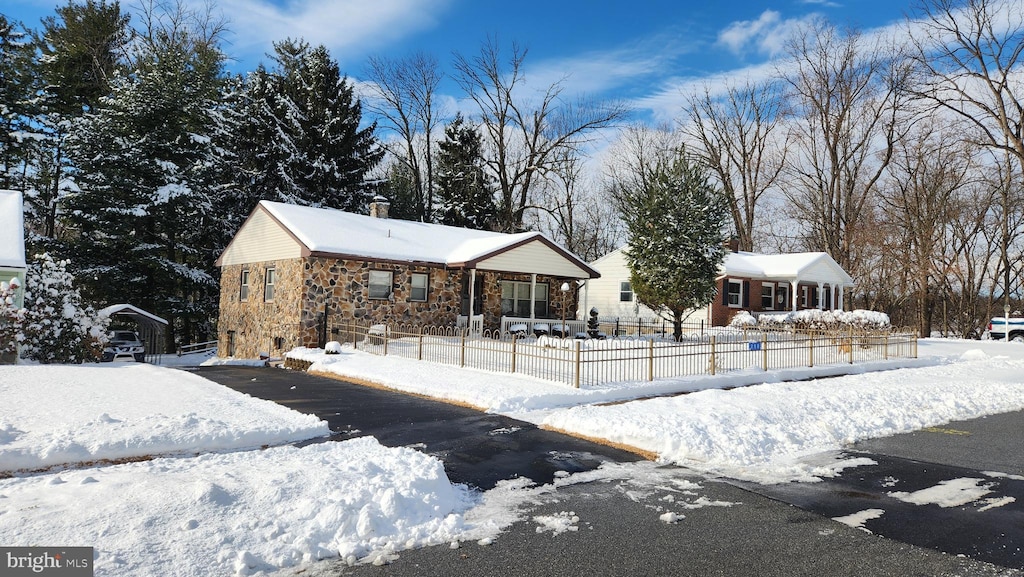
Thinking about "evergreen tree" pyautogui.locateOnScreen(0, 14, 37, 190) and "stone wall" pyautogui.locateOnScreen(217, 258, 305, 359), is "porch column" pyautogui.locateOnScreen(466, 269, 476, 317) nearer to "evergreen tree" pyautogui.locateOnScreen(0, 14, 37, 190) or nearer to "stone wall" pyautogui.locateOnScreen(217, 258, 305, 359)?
"stone wall" pyautogui.locateOnScreen(217, 258, 305, 359)

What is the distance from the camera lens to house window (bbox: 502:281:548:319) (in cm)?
2533

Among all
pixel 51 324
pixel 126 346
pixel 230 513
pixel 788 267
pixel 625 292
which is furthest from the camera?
pixel 788 267

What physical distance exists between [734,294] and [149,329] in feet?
102

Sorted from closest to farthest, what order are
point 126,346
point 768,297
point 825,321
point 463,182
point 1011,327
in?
1. point 126,346
2. point 825,321
3. point 1011,327
4. point 768,297
5. point 463,182

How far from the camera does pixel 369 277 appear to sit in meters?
21.9

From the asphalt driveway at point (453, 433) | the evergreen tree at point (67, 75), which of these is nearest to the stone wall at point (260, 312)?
the asphalt driveway at point (453, 433)

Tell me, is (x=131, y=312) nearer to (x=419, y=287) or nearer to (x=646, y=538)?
(x=419, y=287)

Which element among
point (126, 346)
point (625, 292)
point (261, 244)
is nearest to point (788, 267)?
point (625, 292)

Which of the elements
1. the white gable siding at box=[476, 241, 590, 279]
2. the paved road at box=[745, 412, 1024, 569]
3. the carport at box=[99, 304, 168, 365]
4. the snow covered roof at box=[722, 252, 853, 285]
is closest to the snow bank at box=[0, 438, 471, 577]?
the paved road at box=[745, 412, 1024, 569]

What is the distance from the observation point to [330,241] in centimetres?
2109

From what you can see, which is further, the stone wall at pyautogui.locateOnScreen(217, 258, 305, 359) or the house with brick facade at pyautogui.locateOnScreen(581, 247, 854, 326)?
the house with brick facade at pyautogui.locateOnScreen(581, 247, 854, 326)

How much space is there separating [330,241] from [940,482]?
18468 mm

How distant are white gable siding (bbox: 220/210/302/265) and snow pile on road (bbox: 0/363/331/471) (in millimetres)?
10694

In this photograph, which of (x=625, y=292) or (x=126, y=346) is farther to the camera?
(x=625, y=292)
